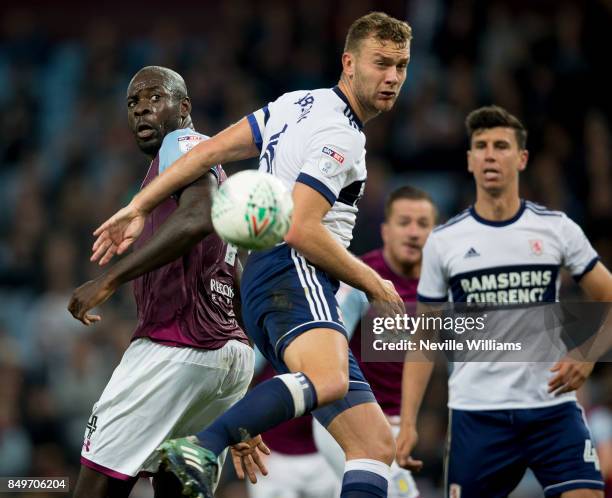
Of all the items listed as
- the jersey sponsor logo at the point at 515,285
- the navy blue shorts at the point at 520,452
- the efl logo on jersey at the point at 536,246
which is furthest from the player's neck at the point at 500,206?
the navy blue shorts at the point at 520,452

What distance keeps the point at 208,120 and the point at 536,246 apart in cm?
709

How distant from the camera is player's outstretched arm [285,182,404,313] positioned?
4.45 meters

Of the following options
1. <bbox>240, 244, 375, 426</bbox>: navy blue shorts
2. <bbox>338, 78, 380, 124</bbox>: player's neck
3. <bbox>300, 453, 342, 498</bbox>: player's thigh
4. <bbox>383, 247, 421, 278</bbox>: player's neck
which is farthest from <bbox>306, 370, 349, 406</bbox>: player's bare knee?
<bbox>300, 453, 342, 498</bbox>: player's thigh

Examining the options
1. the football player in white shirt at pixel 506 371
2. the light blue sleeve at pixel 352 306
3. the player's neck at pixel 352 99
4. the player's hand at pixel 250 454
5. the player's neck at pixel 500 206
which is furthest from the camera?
the light blue sleeve at pixel 352 306

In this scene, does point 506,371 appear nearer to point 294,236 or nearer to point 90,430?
point 294,236

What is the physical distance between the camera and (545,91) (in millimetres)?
11352

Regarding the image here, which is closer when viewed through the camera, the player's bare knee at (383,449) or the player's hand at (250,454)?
the player's bare knee at (383,449)

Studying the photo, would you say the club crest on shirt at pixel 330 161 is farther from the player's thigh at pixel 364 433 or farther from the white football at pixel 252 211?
the player's thigh at pixel 364 433

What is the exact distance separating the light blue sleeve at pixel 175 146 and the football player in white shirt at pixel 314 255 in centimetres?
19

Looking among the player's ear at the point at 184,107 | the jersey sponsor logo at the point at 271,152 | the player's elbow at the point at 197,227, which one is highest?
the player's ear at the point at 184,107

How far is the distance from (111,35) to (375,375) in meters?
8.62

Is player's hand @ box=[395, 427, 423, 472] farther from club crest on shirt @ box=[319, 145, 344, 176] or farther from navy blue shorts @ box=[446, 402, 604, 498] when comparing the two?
club crest on shirt @ box=[319, 145, 344, 176]

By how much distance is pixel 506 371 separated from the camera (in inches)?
231

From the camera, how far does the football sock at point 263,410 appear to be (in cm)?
411
